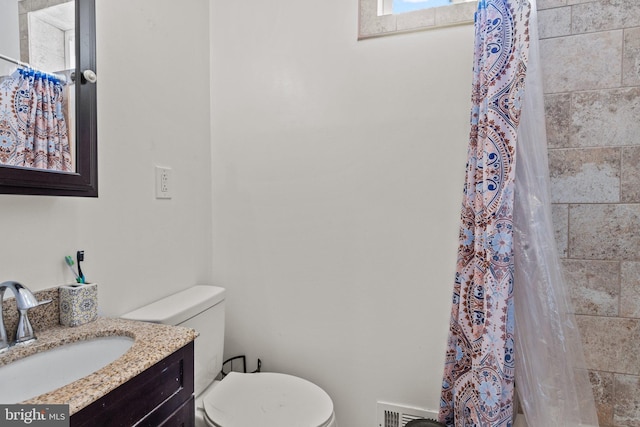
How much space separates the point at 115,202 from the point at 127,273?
267 mm

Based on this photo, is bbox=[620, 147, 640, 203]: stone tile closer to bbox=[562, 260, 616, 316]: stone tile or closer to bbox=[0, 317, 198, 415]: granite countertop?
bbox=[562, 260, 616, 316]: stone tile

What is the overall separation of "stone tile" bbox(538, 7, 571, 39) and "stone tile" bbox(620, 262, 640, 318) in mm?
920

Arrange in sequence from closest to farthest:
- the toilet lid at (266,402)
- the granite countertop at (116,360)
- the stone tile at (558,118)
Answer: the granite countertop at (116,360), the toilet lid at (266,402), the stone tile at (558,118)

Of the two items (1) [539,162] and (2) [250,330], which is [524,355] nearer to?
(1) [539,162]

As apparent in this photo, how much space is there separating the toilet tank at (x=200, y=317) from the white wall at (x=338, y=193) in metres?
0.23

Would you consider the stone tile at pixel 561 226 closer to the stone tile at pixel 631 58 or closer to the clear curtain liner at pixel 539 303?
the clear curtain liner at pixel 539 303

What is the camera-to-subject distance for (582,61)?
128 centimetres

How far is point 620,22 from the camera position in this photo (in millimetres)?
1234

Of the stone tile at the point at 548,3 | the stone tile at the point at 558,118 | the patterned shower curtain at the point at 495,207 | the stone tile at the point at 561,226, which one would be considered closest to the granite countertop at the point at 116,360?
the patterned shower curtain at the point at 495,207

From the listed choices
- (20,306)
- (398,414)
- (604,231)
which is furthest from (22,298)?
(604,231)

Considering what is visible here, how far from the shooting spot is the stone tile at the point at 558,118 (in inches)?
51.4

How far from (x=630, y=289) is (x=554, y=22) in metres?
1.06

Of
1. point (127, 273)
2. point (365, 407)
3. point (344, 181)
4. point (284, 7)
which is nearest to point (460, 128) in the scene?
point (344, 181)

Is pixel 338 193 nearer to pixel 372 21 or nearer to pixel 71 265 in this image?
pixel 372 21
